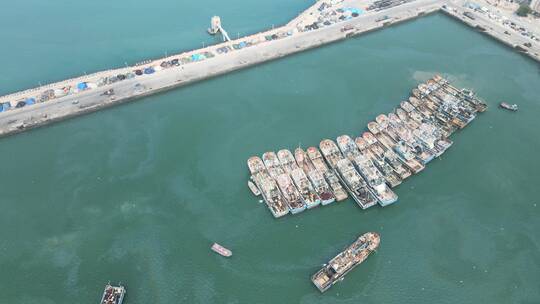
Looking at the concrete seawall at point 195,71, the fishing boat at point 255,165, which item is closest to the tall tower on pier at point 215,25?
the concrete seawall at point 195,71

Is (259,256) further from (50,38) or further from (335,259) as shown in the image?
(50,38)

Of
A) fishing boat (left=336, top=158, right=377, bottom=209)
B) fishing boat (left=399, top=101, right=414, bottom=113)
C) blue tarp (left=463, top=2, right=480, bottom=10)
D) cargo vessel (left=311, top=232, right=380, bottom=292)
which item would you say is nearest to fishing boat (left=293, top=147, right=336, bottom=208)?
fishing boat (left=336, top=158, right=377, bottom=209)

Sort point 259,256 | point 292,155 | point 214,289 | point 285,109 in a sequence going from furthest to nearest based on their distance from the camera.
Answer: point 285,109, point 292,155, point 259,256, point 214,289

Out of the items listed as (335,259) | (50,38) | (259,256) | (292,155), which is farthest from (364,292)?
(50,38)

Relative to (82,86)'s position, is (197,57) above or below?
below

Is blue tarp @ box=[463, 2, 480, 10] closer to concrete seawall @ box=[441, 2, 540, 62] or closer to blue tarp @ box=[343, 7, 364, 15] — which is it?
concrete seawall @ box=[441, 2, 540, 62]

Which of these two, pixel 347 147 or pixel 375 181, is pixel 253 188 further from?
pixel 375 181

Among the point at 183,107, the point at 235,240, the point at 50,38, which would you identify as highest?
the point at 50,38

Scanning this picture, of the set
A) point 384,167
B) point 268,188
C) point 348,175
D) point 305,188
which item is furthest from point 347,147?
point 268,188
